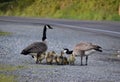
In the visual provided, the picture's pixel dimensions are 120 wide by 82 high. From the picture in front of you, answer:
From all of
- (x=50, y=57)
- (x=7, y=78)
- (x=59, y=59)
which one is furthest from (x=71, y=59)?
(x=7, y=78)

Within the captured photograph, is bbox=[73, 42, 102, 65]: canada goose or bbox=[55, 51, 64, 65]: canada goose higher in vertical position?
bbox=[73, 42, 102, 65]: canada goose

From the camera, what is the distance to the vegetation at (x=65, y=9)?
49.3 meters

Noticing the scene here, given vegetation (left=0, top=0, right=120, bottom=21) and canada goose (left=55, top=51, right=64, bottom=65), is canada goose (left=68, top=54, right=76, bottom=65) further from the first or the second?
vegetation (left=0, top=0, right=120, bottom=21)

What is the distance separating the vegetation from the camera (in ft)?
162

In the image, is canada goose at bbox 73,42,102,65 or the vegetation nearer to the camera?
canada goose at bbox 73,42,102,65

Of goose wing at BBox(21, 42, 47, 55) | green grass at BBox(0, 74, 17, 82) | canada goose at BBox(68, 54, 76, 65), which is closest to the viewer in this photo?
green grass at BBox(0, 74, 17, 82)

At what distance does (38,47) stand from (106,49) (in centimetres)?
600

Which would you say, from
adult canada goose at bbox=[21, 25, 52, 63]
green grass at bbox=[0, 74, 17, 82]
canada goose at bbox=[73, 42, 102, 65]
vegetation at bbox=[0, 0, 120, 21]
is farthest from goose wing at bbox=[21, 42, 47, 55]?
vegetation at bbox=[0, 0, 120, 21]

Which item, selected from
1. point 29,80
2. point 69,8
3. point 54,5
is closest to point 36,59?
point 29,80

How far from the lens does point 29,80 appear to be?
1216 cm

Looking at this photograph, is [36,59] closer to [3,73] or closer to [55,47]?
→ [3,73]

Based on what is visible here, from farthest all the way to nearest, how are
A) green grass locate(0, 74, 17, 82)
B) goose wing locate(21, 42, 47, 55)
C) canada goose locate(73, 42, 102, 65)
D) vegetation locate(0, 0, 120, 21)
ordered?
vegetation locate(0, 0, 120, 21), goose wing locate(21, 42, 47, 55), canada goose locate(73, 42, 102, 65), green grass locate(0, 74, 17, 82)

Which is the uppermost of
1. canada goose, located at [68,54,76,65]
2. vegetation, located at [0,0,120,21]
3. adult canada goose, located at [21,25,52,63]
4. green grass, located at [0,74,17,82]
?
vegetation, located at [0,0,120,21]

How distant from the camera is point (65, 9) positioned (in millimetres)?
55719
